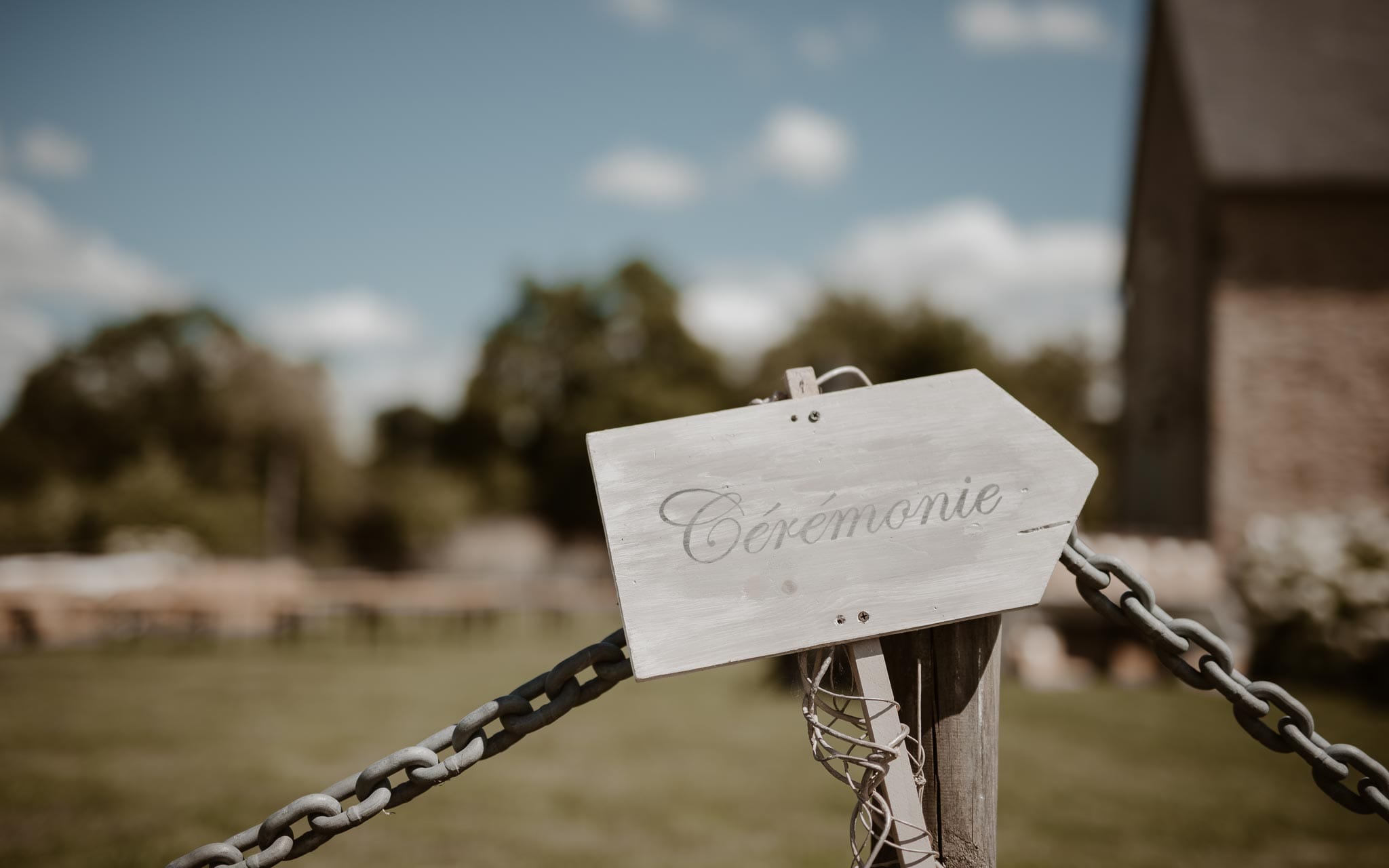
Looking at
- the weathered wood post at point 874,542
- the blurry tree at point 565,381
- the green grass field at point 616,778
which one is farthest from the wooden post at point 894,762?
the blurry tree at point 565,381

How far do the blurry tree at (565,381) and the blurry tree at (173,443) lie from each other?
27.3 ft

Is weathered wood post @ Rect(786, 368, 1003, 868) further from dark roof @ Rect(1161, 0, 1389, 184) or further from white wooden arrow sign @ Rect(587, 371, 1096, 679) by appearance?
dark roof @ Rect(1161, 0, 1389, 184)

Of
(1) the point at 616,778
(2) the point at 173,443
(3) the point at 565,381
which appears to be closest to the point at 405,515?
(3) the point at 565,381

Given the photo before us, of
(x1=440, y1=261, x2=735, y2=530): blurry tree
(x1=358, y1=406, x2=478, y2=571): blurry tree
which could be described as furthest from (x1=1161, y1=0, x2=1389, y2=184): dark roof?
(x1=358, y1=406, x2=478, y2=571): blurry tree

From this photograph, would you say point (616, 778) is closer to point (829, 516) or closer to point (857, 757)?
point (857, 757)

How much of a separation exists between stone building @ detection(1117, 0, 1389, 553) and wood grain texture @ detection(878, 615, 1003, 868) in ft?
42.5

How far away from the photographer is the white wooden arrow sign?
1.37 meters

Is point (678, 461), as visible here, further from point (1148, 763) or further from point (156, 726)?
point (156, 726)

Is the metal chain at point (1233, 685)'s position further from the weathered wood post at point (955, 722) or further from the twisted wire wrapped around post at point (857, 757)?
the twisted wire wrapped around post at point (857, 757)

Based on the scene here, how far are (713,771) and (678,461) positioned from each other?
4.91m

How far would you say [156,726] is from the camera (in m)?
7.09

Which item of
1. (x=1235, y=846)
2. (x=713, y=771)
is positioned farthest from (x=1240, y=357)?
(x=713, y=771)

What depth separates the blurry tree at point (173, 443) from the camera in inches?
960

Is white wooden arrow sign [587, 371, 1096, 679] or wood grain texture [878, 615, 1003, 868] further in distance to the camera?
wood grain texture [878, 615, 1003, 868]
